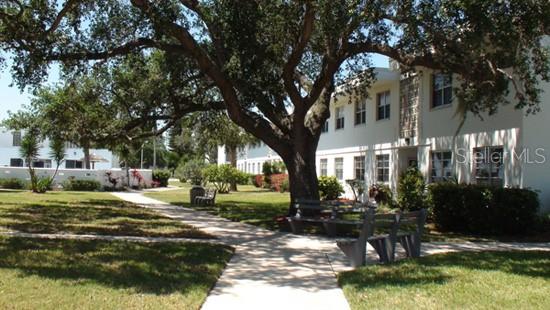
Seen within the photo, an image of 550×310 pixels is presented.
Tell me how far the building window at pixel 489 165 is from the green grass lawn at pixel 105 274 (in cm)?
958

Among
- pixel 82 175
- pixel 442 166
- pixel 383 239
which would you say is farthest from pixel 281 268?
pixel 82 175

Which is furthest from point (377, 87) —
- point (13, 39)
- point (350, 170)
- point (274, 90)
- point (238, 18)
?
point (13, 39)

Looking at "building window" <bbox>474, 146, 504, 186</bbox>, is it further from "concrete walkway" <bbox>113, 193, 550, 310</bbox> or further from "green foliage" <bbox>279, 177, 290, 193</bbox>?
"green foliage" <bbox>279, 177, 290, 193</bbox>

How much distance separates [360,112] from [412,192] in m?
8.72

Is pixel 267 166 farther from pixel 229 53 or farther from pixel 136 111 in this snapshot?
pixel 229 53

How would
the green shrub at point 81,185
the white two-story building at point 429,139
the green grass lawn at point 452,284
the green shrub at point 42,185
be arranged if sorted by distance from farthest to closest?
1. the green shrub at point 81,185
2. the green shrub at point 42,185
3. the white two-story building at point 429,139
4. the green grass lawn at point 452,284

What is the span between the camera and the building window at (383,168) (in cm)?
2269

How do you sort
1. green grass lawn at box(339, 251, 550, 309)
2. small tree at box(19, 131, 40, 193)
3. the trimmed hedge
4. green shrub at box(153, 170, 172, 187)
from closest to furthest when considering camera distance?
1. green grass lawn at box(339, 251, 550, 309)
2. the trimmed hedge
3. small tree at box(19, 131, 40, 193)
4. green shrub at box(153, 170, 172, 187)

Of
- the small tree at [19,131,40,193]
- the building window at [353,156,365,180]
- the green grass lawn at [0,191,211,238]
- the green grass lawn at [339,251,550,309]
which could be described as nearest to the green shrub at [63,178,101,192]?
the small tree at [19,131,40,193]

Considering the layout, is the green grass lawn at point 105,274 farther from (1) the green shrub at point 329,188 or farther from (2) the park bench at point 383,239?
(1) the green shrub at point 329,188

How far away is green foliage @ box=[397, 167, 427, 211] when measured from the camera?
55.9ft

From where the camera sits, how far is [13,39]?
13.9 meters

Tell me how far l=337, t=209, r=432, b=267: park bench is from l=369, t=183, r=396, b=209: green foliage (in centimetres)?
1009

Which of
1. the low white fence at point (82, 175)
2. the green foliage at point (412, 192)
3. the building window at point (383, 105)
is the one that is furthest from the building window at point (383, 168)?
the low white fence at point (82, 175)
